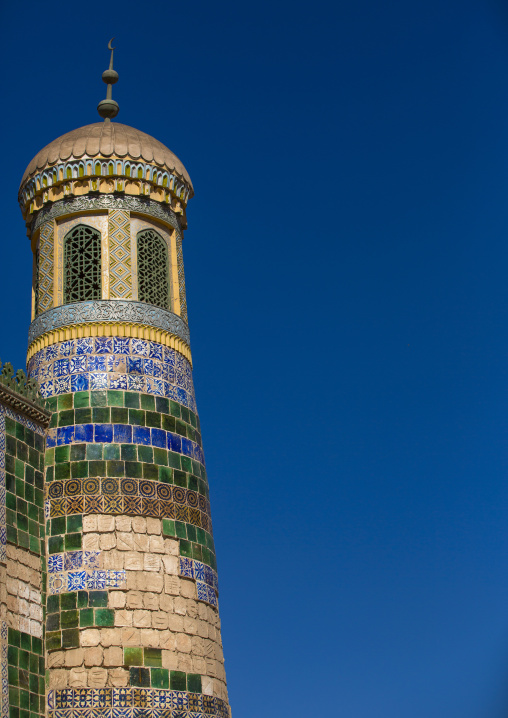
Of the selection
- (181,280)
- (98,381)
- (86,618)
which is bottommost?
(86,618)

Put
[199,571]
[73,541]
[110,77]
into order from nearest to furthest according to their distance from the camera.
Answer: [73,541] < [199,571] < [110,77]

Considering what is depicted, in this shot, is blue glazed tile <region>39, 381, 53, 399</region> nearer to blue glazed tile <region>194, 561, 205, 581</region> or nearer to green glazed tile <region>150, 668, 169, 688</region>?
blue glazed tile <region>194, 561, 205, 581</region>

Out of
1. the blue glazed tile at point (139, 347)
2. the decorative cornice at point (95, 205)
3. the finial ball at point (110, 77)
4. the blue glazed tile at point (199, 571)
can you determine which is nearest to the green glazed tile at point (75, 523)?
the blue glazed tile at point (199, 571)

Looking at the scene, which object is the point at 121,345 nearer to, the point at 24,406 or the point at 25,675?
the point at 24,406

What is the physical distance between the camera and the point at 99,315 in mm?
13930

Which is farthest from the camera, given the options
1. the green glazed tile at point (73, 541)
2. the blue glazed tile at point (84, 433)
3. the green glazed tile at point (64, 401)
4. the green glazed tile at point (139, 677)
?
the green glazed tile at point (64, 401)

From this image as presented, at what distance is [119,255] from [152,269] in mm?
602

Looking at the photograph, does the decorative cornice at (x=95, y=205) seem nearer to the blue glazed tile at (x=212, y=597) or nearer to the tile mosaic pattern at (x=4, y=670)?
the blue glazed tile at (x=212, y=597)

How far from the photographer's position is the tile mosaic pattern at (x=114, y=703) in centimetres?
1154

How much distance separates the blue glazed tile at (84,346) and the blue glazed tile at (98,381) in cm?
38

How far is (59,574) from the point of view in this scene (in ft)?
40.2

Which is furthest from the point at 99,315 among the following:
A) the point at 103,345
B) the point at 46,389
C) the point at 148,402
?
the point at 148,402

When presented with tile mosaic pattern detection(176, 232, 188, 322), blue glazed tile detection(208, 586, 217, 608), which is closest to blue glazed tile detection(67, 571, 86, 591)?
blue glazed tile detection(208, 586, 217, 608)

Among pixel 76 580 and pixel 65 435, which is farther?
pixel 65 435
